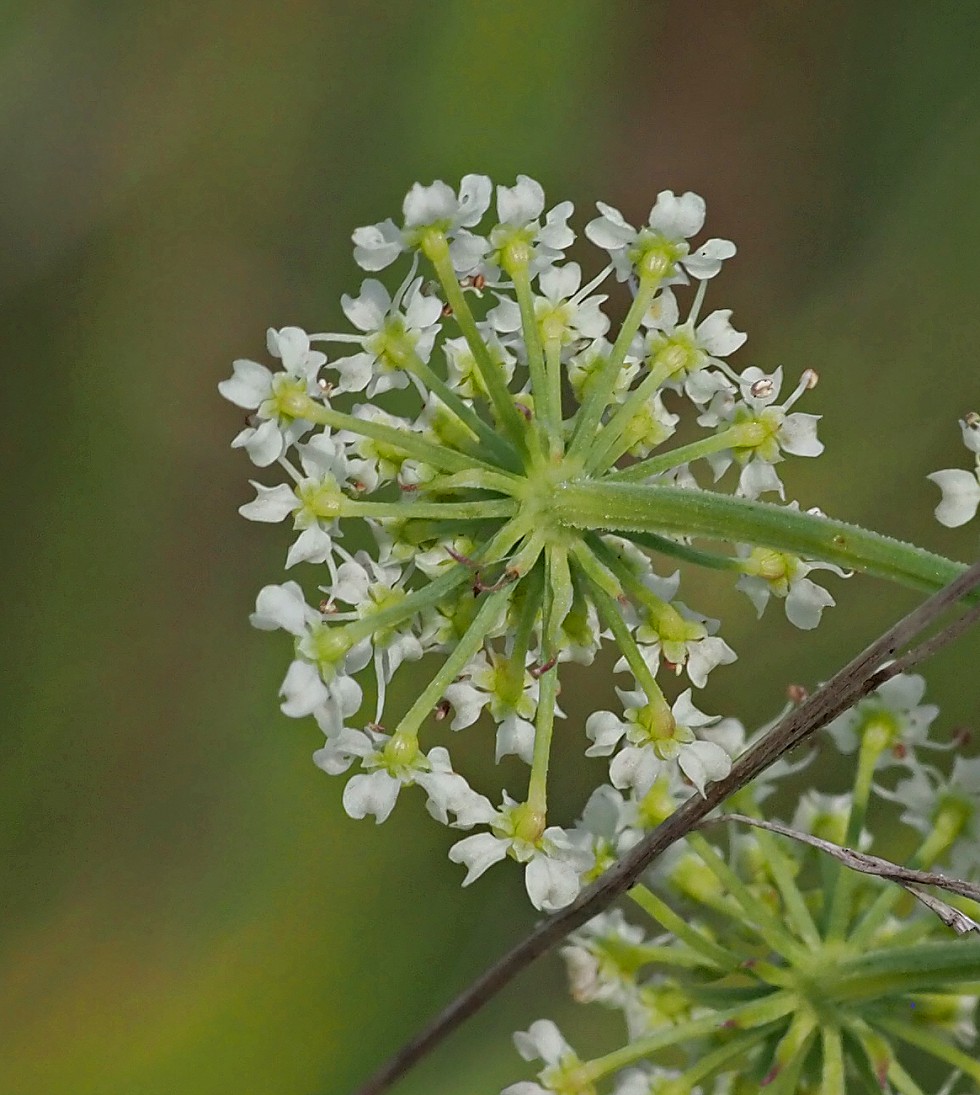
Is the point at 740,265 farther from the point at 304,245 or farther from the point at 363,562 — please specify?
the point at 363,562

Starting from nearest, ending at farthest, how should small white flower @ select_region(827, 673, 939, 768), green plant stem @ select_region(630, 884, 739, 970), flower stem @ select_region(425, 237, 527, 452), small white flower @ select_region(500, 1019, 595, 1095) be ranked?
flower stem @ select_region(425, 237, 527, 452) → green plant stem @ select_region(630, 884, 739, 970) → small white flower @ select_region(500, 1019, 595, 1095) → small white flower @ select_region(827, 673, 939, 768)

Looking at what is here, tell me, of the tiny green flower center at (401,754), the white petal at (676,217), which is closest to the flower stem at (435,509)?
the tiny green flower center at (401,754)

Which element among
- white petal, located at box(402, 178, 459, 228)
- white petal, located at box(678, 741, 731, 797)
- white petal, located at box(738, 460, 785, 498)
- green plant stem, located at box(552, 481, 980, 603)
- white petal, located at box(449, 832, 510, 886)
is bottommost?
white petal, located at box(449, 832, 510, 886)

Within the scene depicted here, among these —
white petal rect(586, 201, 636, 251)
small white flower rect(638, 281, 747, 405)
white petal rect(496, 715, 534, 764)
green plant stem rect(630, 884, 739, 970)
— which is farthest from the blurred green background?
white petal rect(586, 201, 636, 251)

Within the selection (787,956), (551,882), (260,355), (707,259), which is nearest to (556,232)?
(707,259)

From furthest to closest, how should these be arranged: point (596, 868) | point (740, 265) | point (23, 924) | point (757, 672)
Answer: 1. point (740, 265)
2. point (23, 924)
3. point (757, 672)
4. point (596, 868)

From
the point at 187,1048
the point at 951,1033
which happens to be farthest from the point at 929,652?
the point at 187,1048

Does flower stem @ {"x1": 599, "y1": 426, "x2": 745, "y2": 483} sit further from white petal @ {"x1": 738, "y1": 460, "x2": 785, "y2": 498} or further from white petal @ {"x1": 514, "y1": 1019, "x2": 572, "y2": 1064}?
white petal @ {"x1": 514, "y1": 1019, "x2": 572, "y2": 1064}

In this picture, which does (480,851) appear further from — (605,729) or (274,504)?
(274,504)
